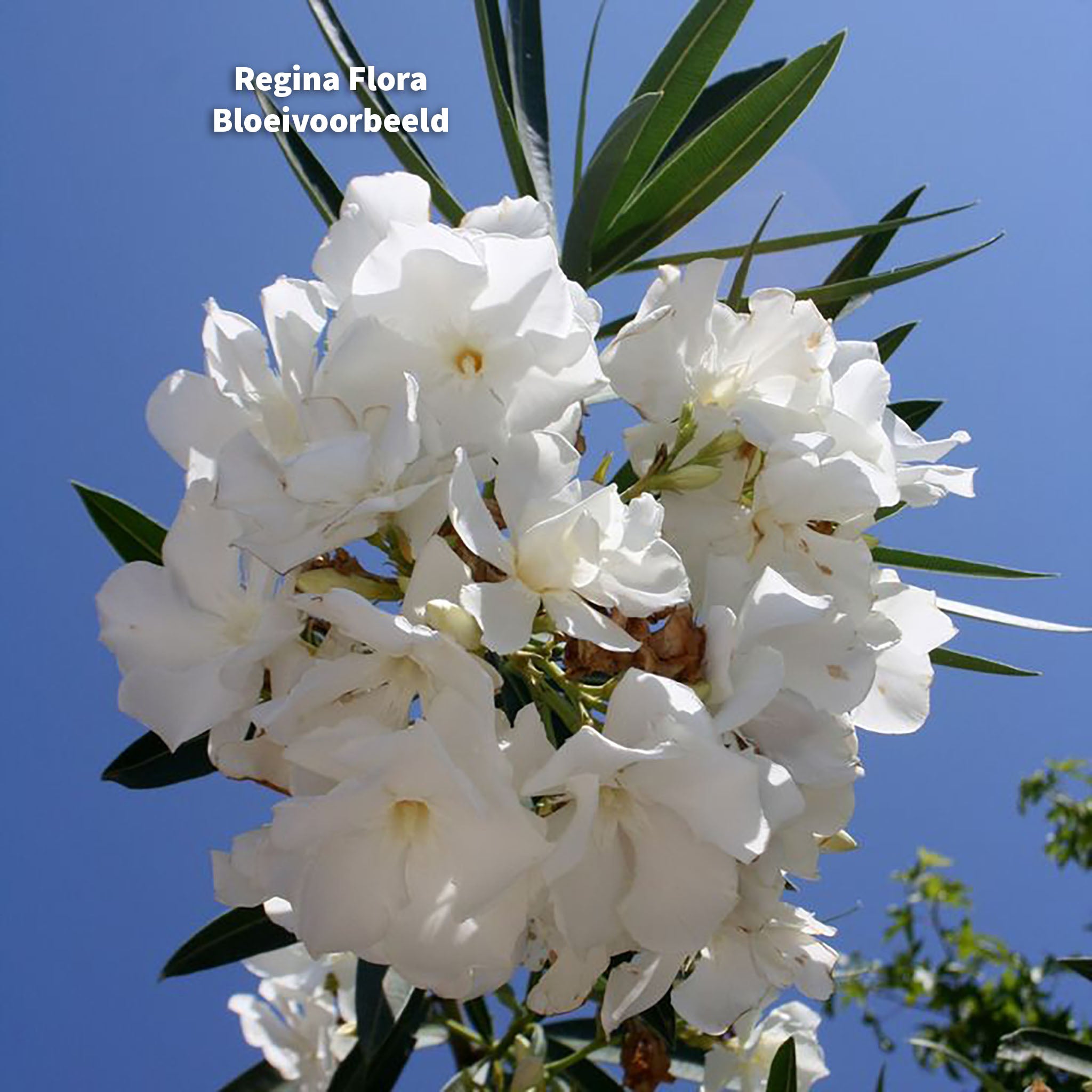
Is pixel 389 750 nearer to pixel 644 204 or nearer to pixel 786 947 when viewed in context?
pixel 786 947

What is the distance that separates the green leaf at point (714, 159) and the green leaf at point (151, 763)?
79 centimetres

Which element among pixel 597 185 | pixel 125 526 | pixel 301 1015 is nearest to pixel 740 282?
pixel 597 185

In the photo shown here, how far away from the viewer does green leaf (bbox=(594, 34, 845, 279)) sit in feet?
4.68

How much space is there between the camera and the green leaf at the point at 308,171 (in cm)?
149

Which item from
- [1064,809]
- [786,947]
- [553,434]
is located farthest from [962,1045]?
[553,434]

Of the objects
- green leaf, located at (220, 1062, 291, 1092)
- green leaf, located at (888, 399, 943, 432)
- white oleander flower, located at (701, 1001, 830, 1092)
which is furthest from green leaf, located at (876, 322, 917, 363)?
green leaf, located at (220, 1062, 291, 1092)

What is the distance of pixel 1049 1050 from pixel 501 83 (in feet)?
4.97

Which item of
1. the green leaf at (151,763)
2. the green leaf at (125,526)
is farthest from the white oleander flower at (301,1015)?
the green leaf at (125,526)

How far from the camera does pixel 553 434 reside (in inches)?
34.6

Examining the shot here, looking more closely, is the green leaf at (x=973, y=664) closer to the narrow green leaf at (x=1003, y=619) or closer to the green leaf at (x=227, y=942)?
the narrow green leaf at (x=1003, y=619)

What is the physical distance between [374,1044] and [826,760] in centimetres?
99

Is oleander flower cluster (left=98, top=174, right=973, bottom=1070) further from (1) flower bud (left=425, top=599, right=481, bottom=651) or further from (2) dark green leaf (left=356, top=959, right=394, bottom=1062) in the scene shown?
(2) dark green leaf (left=356, top=959, right=394, bottom=1062)

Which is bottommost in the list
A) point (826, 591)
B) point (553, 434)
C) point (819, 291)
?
point (826, 591)

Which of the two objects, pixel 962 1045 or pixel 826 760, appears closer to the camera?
pixel 826 760
